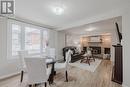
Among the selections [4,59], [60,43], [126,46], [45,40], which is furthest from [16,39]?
[126,46]

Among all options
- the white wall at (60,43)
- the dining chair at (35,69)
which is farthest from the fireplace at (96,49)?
the dining chair at (35,69)

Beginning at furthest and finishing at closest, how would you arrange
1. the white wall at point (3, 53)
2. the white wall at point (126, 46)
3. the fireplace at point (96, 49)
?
1. the fireplace at point (96, 49)
2. the white wall at point (3, 53)
3. the white wall at point (126, 46)

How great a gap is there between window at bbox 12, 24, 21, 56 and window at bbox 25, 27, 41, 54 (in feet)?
1.35

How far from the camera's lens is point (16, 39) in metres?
4.03

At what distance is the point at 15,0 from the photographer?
2.53 meters

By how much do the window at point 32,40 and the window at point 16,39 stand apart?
0.41 metres

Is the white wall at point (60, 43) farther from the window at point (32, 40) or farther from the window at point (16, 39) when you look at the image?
the window at point (16, 39)

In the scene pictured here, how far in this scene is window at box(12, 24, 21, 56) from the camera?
390cm

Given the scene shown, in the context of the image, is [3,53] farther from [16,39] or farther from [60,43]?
[60,43]

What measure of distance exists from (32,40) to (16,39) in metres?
0.97

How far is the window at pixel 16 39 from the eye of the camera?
3900 millimetres

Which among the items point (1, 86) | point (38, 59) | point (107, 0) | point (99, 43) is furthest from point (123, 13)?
point (99, 43)

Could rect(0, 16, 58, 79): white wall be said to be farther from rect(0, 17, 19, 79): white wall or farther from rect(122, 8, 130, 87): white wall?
rect(122, 8, 130, 87): white wall

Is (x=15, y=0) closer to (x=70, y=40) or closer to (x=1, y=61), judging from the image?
(x=1, y=61)
